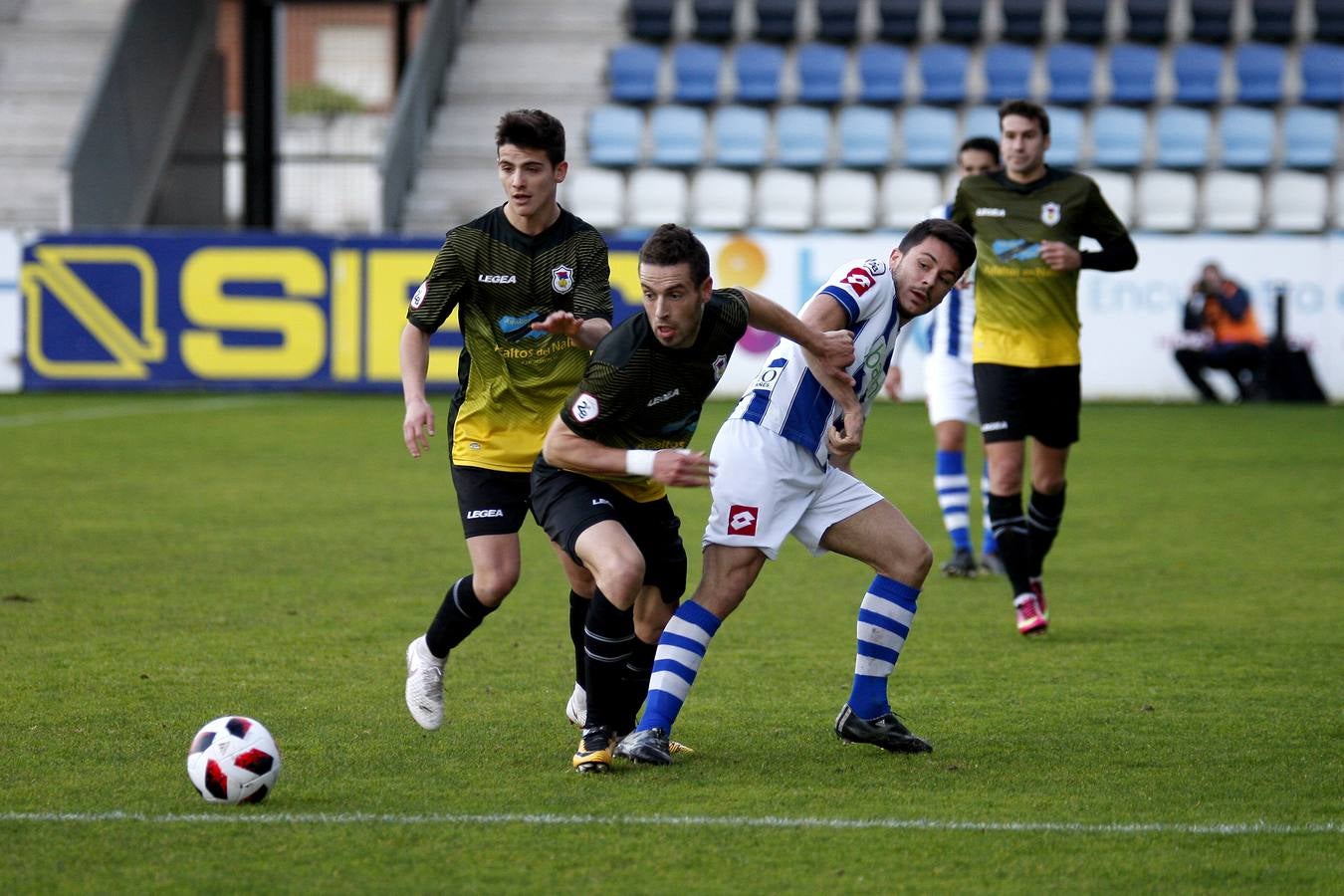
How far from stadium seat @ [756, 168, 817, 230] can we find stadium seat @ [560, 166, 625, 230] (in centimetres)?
171

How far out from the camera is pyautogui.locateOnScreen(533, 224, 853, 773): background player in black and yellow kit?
4656 millimetres

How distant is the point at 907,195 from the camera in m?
21.7

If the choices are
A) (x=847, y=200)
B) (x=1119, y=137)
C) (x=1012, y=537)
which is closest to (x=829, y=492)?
(x=1012, y=537)

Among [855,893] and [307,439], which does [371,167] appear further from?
[855,893]

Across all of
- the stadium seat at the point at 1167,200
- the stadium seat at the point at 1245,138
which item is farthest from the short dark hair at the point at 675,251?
the stadium seat at the point at 1245,138

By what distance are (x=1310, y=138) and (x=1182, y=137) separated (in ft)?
5.09

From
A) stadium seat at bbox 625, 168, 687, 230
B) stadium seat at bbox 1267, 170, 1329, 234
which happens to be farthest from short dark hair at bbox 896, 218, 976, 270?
stadium seat at bbox 1267, 170, 1329, 234

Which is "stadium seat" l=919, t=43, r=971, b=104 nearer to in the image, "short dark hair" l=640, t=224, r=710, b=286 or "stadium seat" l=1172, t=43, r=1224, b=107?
"stadium seat" l=1172, t=43, r=1224, b=107

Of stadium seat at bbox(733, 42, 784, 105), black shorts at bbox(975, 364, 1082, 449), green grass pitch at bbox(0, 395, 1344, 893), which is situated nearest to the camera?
green grass pitch at bbox(0, 395, 1344, 893)

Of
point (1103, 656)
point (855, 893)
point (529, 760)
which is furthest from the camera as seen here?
point (1103, 656)

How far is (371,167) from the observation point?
26.0 meters

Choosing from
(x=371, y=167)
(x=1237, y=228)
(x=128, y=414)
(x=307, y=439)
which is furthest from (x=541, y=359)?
(x=371, y=167)

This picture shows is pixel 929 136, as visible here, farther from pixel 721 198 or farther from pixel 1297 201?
pixel 1297 201

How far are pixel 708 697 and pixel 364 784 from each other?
153cm
